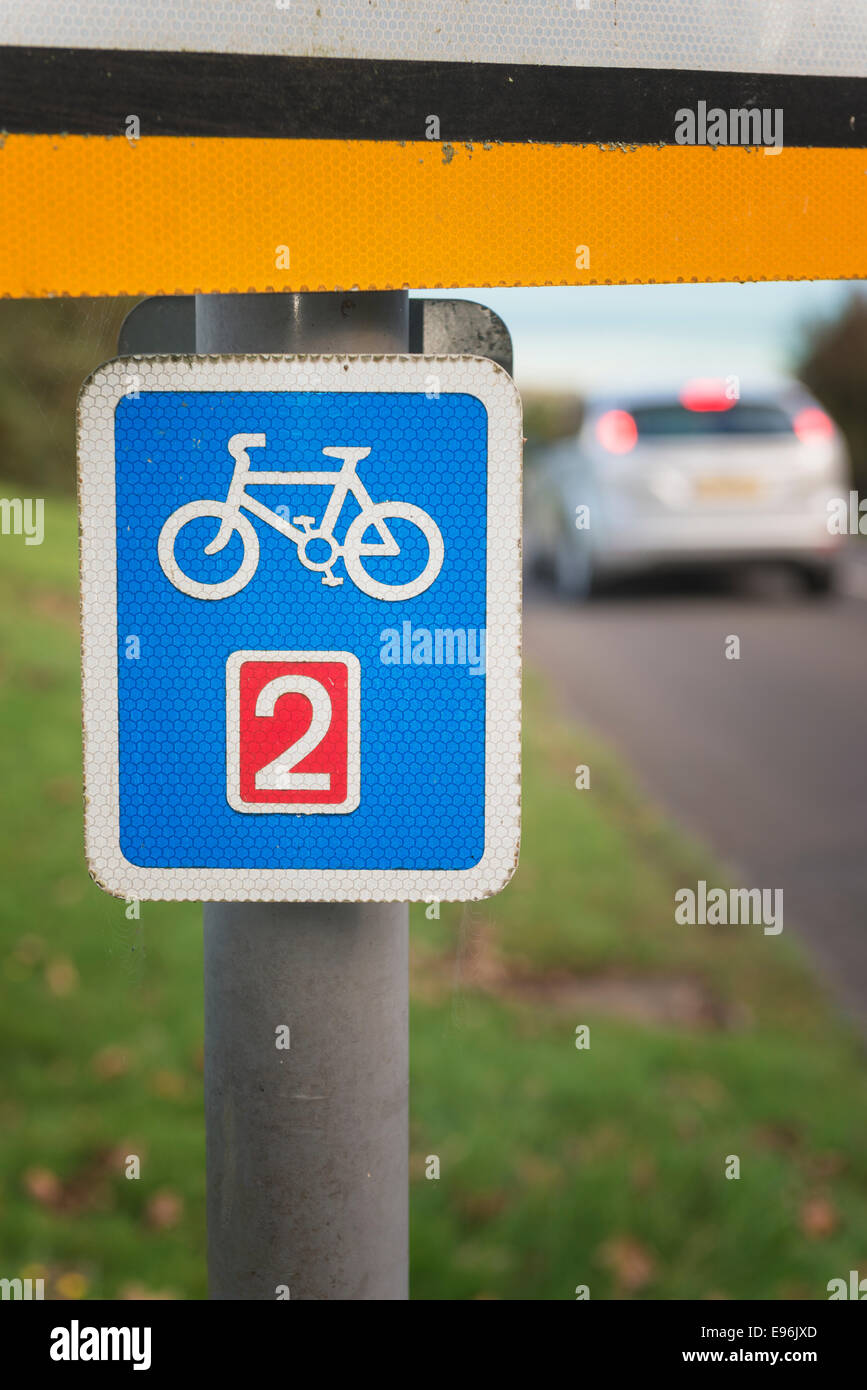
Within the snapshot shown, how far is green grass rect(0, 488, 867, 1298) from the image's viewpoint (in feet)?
8.98

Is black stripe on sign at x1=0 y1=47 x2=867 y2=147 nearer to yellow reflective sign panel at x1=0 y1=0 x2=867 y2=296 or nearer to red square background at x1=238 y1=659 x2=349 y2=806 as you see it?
yellow reflective sign panel at x1=0 y1=0 x2=867 y2=296

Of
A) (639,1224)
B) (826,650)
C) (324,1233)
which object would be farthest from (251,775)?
(826,650)

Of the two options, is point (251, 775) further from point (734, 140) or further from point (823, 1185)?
point (823, 1185)

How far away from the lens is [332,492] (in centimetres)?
104

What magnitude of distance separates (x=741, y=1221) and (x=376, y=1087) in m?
2.03

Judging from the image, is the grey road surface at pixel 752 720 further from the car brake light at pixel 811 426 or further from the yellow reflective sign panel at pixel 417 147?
the yellow reflective sign panel at pixel 417 147

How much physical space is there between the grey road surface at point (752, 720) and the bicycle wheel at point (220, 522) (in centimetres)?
327

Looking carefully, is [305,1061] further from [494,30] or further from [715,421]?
[715,421]

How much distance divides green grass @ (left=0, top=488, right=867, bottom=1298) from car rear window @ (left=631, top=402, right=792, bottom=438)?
5589 mm

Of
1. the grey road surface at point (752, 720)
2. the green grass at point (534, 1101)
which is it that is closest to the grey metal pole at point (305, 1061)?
the green grass at point (534, 1101)

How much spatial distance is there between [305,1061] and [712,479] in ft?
29.6

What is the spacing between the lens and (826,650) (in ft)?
28.6

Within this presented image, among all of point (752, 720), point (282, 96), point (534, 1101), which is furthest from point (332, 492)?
point (752, 720)

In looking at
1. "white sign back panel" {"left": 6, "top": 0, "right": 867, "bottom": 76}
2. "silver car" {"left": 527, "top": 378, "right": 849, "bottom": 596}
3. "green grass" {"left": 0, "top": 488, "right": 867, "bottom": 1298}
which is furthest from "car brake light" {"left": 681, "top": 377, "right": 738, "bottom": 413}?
"white sign back panel" {"left": 6, "top": 0, "right": 867, "bottom": 76}
